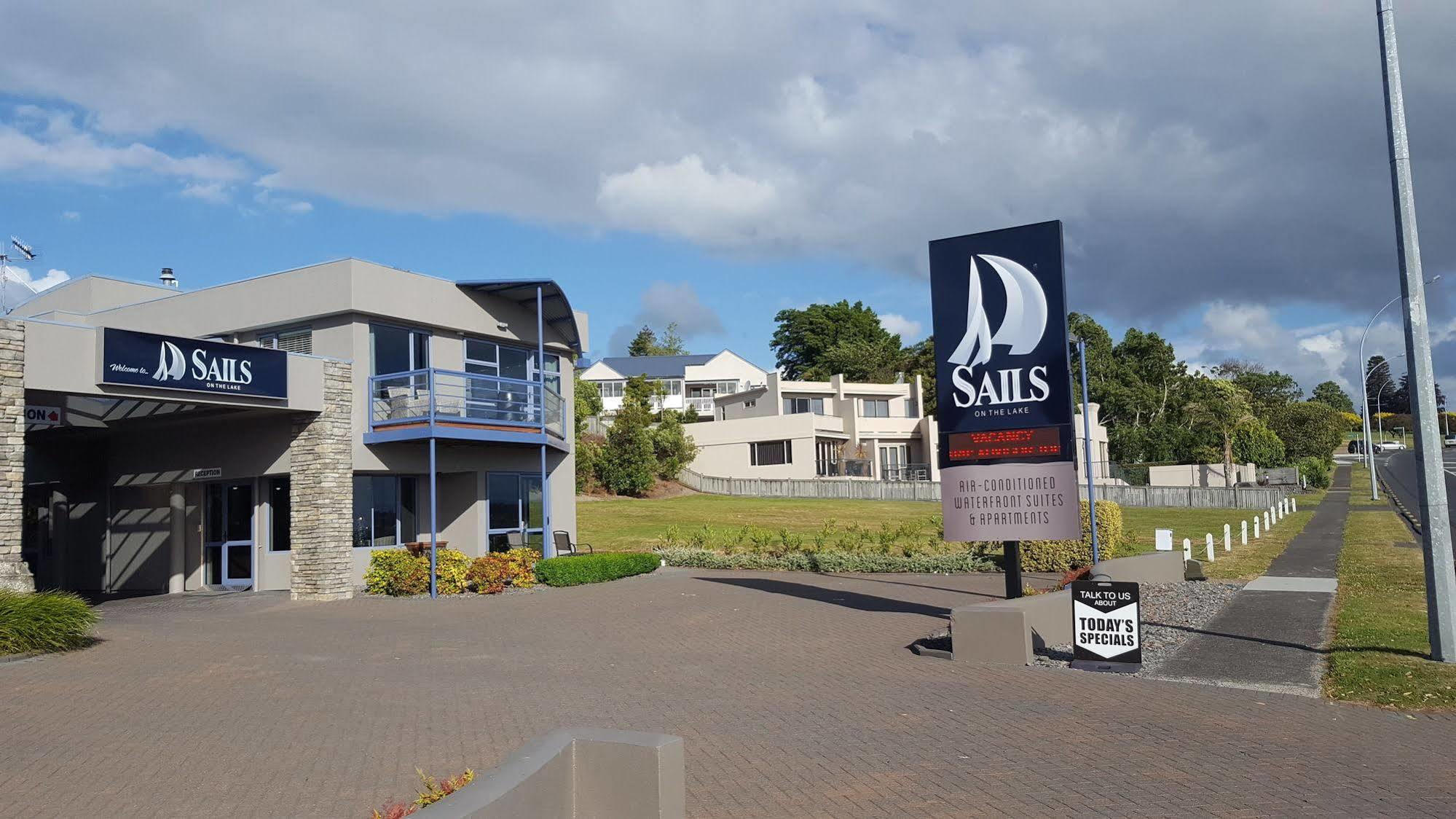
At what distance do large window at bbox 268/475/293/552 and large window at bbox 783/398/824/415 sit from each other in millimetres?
42931

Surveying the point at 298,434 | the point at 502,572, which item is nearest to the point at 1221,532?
the point at 502,572

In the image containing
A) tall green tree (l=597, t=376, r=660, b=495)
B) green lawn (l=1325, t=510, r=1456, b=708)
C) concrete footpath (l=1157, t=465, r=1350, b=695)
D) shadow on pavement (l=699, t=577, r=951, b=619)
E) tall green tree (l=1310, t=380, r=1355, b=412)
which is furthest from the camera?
tall green tree (l=1310, t=380, r=1355, b=412)

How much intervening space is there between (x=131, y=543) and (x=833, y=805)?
70.8ft

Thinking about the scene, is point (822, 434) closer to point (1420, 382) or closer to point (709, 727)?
point (1420, 382)

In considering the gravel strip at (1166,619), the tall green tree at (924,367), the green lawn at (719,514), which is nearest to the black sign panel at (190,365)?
the gravel strip at (1166,619)

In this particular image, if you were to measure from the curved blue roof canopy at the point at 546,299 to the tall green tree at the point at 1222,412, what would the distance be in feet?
163

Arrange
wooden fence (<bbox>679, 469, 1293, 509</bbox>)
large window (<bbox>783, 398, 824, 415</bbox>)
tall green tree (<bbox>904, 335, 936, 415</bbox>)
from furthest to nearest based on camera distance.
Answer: tall green tree (<bbox>904, 335, 936, 415</bbox>) < large window (<bbox>783, 398, 824, 415</bbox>) < wooden fence (<bbox>679, 469, 1293, 509</bbox>)

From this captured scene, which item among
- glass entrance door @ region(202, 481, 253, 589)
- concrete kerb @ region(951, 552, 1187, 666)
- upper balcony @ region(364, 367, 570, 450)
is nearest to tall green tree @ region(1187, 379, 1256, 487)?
upper balcony @ region(364, 367, 570, 450)

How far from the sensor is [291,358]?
19.1 metres

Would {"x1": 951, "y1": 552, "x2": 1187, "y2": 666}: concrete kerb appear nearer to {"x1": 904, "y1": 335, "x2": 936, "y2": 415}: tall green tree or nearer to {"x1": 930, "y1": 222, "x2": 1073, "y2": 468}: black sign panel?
{"x1": 930, "y1": 222, "x2": 1073, "y2": 468}: black sign panel

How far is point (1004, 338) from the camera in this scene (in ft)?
48.3

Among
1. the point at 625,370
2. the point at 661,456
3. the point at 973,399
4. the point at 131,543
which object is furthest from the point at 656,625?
the point at 625,370

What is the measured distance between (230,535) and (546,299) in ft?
26.9

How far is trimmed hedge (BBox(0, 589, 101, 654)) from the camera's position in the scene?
12.0 meters
